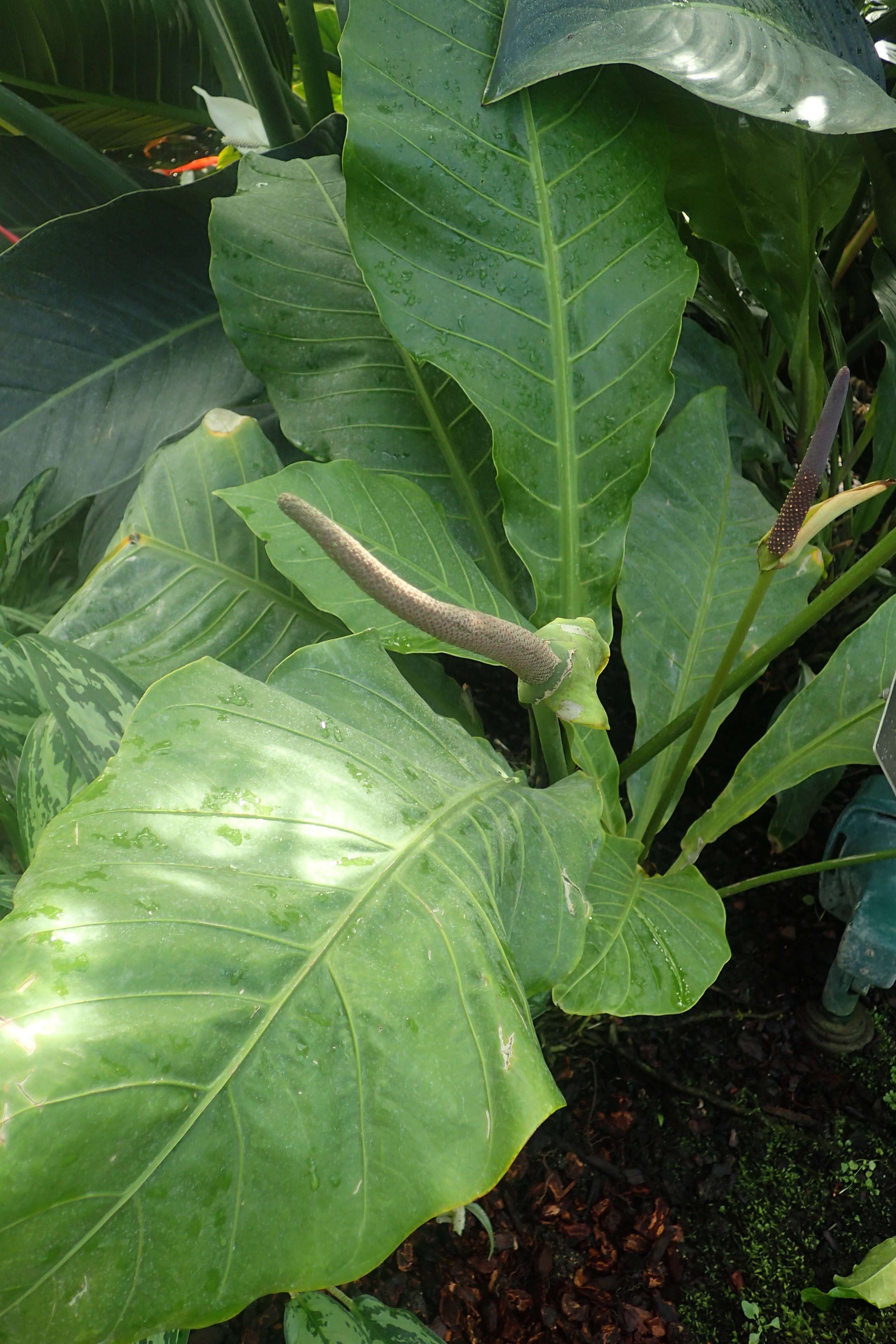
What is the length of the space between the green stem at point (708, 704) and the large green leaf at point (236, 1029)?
0.27 m

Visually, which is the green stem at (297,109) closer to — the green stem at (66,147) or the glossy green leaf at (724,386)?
the green stem at (66,147)

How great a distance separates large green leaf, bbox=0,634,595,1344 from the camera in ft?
1.00

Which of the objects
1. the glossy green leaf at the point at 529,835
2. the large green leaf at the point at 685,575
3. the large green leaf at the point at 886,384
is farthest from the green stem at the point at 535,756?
the large green leaf at the point at 886,384

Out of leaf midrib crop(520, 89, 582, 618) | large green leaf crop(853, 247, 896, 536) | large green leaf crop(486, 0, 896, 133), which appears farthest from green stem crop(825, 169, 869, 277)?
leaf midrib crop(520, 89, 582, 618)

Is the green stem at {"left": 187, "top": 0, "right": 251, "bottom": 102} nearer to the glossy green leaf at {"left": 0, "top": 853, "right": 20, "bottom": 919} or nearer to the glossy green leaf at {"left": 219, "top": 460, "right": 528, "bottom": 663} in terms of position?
the glossy green leaf at {"left": 219, "top": 460, "right": 528, "bottom": 663}

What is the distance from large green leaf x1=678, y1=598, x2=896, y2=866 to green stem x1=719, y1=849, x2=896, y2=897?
57 millimetres

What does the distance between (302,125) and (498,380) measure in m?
0.65

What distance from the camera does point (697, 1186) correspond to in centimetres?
85

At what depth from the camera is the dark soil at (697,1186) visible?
77 cm

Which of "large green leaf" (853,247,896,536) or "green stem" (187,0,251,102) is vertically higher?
"green stem" (187,0,251,102)

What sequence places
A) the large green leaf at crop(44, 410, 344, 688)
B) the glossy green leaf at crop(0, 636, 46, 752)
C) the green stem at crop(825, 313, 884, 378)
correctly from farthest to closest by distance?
the green stem at crop(825, 313, 884, 378)
the large green leaf at crop(44, 410, 344, 688)
the glossy green leaf at crop(0, 636, 46, 752)

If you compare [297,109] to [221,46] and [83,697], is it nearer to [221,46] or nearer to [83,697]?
[221,46]

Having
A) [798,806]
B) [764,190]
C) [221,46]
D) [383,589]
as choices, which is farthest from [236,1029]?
[221,46]

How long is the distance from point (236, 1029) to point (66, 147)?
3.25ft
